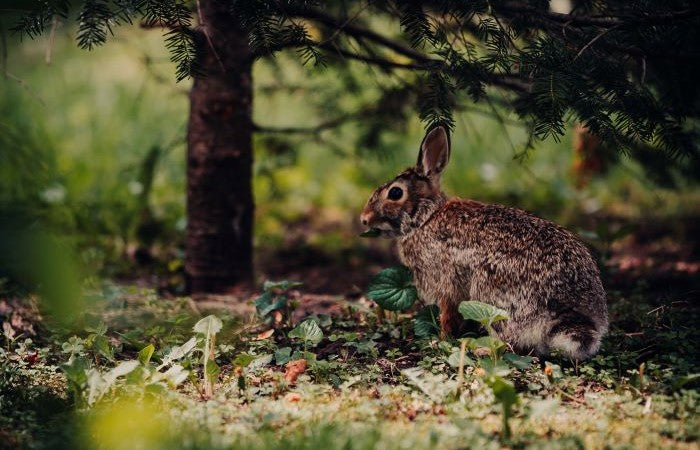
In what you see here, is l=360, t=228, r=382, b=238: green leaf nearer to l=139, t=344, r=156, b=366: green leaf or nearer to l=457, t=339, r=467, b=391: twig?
l=457, t=339, r=467, b=391: twig

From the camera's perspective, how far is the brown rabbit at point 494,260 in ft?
11.0

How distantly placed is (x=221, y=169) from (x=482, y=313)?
2119 millimetres

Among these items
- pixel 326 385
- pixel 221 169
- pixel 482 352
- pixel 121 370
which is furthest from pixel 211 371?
pixel 221 169

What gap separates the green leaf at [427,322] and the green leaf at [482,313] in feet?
1.54

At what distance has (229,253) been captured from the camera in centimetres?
476

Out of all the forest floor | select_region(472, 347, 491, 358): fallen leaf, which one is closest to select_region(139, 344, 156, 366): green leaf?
the forest floor

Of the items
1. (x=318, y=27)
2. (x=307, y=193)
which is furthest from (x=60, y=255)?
(x=307, y=193)

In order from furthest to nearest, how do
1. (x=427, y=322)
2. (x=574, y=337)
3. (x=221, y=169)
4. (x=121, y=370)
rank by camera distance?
(x=221, y=169), (x=427, y=322), (x=574, y=337), (x=121, y=370)

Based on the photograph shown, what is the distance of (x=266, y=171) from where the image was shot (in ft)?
17.6

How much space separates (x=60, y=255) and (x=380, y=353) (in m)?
2.21

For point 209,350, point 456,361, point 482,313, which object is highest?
point 482,313

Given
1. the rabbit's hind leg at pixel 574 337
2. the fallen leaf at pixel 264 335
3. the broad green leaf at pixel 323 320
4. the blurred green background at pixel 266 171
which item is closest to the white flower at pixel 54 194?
the blurred green background at pixel 266 171

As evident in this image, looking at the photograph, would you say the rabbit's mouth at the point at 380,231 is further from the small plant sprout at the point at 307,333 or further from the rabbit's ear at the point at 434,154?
the small plant sprout at the point at 307,333

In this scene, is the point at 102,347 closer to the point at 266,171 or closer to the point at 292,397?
the point at 292,397
